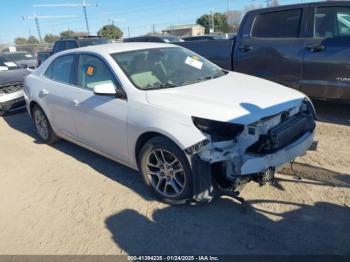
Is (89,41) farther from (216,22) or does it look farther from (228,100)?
(216,22)

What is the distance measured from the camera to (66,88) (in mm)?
4934

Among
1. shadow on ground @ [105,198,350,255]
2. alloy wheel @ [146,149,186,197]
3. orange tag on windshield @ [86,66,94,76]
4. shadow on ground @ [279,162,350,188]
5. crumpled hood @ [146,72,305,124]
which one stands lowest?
shadow on ground @ [105,198,350,255]

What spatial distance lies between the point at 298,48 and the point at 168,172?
3600 millimetres

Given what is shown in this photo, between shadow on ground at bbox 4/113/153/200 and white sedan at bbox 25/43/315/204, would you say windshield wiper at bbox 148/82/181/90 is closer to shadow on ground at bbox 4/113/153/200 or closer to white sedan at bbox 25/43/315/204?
white sedan at bbox 25/43/315/204

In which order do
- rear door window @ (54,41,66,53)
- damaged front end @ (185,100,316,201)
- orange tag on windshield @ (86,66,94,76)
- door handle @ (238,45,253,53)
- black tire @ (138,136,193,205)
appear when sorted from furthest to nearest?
1. rear door window @ (54,41,66,53)
2. door handle @ (238,45,253,53)
3. orange tag on windshield @ (86,66,94,76)
4. black tire @ (138,136,193,205)
5. damaged front end @ (185,100,316,201)

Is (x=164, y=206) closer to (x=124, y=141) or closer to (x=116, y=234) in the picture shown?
(x=116, y=234)

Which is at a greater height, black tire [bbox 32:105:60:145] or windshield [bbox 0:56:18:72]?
windshield [bbox 0:56:18:72]

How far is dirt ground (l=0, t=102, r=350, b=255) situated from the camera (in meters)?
3.12

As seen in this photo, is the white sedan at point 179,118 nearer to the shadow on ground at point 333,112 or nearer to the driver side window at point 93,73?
the driver side window at point 93,73

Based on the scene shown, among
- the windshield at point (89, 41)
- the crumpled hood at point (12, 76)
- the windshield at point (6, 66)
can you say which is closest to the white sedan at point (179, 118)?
the crumpled hood at point (12, 76)

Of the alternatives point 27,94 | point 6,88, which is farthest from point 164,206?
point 6,88

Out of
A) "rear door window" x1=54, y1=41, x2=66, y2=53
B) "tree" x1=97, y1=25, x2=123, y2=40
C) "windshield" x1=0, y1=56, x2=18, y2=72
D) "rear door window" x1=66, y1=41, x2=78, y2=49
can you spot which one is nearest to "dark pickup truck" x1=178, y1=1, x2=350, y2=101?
"windshield" x1=0, y1=56, x2=18, y2=72

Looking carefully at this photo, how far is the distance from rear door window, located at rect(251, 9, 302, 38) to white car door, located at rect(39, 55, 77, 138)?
346cm

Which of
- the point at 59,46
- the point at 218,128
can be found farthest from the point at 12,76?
the point at 218,128
